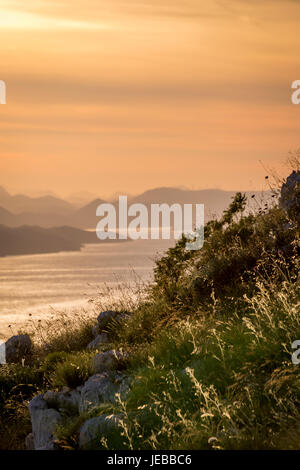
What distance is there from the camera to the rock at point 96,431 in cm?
753

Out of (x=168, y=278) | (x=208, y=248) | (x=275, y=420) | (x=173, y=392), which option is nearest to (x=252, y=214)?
(x=208, y=248)

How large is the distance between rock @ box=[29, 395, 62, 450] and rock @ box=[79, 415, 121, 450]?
1021mm

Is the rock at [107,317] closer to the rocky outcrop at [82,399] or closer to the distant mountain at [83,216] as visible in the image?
the rocky outcrop at [82,399]

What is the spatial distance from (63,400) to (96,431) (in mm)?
1776

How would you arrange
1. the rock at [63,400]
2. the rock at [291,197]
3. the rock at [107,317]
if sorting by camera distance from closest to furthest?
the rock at [63,400] < the rock at [291,197] < the rock at [107,317]

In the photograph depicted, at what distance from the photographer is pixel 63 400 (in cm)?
933

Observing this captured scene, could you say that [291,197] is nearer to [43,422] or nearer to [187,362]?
[187,362]

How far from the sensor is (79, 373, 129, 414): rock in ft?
28.1

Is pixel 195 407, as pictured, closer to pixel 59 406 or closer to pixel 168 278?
pixel 59 406

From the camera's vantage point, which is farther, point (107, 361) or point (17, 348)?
point (17, 348)

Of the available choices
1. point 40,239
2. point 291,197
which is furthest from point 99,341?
point 40,239

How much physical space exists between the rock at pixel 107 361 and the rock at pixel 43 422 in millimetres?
1004

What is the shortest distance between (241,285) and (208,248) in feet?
8.19

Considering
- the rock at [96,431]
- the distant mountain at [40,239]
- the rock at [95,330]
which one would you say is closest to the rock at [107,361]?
the rock at [96,431]
